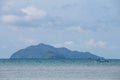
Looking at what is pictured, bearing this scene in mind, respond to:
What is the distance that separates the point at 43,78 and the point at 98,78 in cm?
593

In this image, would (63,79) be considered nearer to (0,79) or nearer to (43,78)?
(43,78)

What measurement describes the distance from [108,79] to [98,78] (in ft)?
6.70

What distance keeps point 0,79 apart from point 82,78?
899cm

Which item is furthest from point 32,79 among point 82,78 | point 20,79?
point 82,78

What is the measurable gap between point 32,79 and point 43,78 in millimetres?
1902

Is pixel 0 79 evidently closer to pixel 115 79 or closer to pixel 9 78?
pixel 9 78

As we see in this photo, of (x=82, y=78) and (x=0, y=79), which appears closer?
(x=0, y=79)

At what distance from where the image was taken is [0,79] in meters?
45.8

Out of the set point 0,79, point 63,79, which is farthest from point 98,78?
point 0,79

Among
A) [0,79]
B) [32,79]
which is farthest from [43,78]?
[0,79]

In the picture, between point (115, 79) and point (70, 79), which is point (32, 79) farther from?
point (115, 79)

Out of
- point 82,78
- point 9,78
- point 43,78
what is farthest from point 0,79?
point 82,78

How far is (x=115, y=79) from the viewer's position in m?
46.0

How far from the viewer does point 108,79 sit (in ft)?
153
